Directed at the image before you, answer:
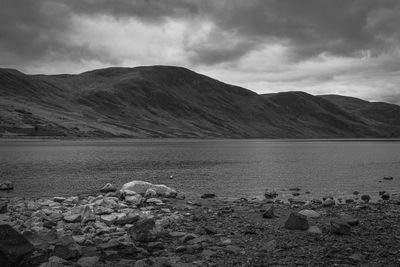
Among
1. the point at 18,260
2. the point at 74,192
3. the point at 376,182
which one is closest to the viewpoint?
the point at 18,260

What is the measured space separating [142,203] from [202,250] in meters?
14.1

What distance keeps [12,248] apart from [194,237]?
8.76 metres

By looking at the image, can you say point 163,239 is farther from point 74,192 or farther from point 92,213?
point 74,192

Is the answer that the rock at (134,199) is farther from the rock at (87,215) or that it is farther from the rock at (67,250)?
the rock at (67,250)

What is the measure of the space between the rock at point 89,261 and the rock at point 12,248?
81.3 inches

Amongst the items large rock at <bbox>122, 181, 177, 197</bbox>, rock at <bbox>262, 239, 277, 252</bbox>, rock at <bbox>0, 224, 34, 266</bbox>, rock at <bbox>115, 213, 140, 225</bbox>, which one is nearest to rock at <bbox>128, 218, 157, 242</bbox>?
rock at <bbox>115, 213, 140, 225</bbox>

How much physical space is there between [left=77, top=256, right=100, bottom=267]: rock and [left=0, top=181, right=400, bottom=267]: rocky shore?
0.04 m

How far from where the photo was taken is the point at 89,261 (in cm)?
1602

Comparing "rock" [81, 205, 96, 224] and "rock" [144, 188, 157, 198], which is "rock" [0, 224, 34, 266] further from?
"rock" [144, 188, 157, 198]

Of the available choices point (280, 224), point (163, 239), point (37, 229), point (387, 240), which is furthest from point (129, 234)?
point (387, 240)

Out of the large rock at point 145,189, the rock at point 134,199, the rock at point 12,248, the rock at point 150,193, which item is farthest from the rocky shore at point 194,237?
the large rock at point 145,189

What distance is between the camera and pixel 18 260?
49.3ft

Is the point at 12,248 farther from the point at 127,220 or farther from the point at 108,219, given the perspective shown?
the point at 127,220

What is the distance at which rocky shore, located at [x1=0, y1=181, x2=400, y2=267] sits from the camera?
16031 millimetres
